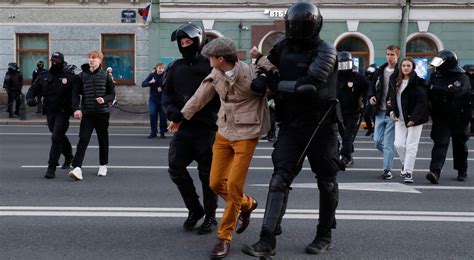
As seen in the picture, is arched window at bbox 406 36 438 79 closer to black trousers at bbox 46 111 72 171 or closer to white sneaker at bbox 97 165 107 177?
white sneaker at bbox 97 165 107 177

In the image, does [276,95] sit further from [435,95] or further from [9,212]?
[435,95]

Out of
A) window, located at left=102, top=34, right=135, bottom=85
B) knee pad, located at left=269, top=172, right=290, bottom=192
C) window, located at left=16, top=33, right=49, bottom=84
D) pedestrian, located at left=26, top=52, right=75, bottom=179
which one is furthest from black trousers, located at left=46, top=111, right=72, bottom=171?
window, located at left=16, top=33, right=49, bottom=84

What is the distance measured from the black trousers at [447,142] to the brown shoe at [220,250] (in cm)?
475

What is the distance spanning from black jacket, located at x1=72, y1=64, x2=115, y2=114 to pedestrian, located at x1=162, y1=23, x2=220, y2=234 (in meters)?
3.36

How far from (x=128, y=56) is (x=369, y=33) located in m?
8.76

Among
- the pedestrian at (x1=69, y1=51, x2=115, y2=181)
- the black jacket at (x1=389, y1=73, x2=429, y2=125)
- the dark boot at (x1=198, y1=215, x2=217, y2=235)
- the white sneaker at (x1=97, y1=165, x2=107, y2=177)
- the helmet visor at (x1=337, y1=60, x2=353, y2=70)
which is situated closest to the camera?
the dark boot at (x1=198, y1=215, x2=217, y2=235)

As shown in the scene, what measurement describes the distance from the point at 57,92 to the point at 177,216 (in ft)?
11.8

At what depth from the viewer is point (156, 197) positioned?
8062 mm

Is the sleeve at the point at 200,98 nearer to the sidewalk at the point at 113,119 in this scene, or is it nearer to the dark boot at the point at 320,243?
the dark boot at the point at 320,243

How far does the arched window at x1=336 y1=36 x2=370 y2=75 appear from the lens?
25.3 metres

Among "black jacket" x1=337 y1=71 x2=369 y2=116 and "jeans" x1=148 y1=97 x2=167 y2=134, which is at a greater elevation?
"black jacket" x1=337 y1=71 x2=369 y2=116

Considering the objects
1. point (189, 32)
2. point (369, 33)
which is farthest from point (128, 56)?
point (189, 32)

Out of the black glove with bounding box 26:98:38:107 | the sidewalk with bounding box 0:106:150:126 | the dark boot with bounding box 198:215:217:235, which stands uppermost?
the black glove with bounding box 26:98:38:107

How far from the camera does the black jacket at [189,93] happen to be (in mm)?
6141
